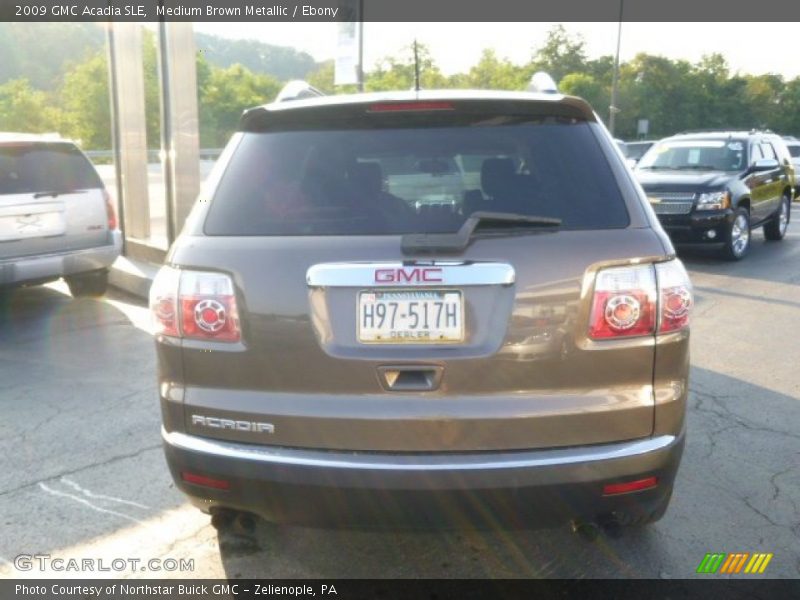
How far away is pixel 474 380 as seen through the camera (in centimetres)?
243

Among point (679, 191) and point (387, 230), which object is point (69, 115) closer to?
point (679, 191)

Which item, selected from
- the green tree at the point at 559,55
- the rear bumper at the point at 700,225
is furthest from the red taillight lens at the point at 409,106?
the green tree at the point at 559,55

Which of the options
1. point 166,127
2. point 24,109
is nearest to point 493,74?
point 24,109

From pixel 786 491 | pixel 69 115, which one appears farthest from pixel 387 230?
pixel 69 115

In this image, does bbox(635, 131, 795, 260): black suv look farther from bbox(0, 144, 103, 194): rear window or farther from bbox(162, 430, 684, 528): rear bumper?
bbox(162, 430, 684, 528): rear bumper

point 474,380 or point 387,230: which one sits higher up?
point 387,230

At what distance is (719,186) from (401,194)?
8994 millimetres

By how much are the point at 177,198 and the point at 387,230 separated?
A: 7.67 m

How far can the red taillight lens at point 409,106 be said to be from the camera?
2787mm

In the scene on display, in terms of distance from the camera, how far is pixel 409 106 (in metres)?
2.80

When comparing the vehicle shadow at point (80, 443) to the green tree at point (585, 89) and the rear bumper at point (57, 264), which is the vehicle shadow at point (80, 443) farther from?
the green tree at point (585, 89)

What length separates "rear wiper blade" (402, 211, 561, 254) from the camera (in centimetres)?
243

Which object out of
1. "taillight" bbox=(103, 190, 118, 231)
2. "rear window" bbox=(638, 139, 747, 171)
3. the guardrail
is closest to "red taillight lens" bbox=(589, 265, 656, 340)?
"taillight" bbox=(103, 190, 118, 231)

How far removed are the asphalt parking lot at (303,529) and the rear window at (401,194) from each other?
49.8 inches
